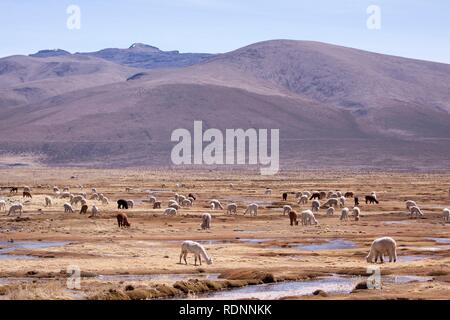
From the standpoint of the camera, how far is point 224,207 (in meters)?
51.4

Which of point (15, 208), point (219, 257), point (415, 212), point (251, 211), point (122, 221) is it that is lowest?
point (219, 257)

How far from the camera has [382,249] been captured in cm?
2519

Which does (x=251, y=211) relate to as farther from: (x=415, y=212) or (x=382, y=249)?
(x=382, y=249)

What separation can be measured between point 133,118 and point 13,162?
36110 mm

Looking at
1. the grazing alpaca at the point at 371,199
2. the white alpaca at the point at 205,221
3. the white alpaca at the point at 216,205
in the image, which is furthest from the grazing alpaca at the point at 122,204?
the grazing alpaca at the point at 371,199

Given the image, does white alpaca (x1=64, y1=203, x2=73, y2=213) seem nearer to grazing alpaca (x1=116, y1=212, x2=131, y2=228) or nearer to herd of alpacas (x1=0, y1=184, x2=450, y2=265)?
herd of alpacas (x1=0, y1=184, x2=450, y2=265)

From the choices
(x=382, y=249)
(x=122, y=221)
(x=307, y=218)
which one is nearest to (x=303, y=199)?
(x=307, y=218)

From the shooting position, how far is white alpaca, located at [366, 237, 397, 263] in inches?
982

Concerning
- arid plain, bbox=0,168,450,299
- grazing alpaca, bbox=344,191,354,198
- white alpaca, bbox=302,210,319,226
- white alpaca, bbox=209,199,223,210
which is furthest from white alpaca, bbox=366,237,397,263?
grazing alpaca, bbox=344,191,354,198

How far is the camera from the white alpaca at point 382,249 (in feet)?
81.9

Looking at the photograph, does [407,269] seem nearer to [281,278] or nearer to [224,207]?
[281,278]
